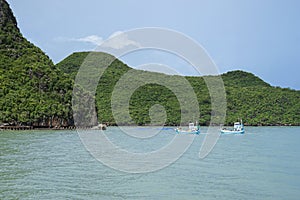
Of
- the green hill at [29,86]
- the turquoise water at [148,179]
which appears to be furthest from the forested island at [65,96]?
the turquoise water at [148,179]

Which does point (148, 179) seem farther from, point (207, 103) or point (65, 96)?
point (207, 103)

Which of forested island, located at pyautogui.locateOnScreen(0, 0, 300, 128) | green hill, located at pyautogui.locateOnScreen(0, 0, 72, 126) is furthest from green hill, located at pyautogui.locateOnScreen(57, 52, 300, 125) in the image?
green hill, located at pyautogui.locateOnScreen(0, 0, 72, 126)

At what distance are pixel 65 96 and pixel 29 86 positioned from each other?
413cm

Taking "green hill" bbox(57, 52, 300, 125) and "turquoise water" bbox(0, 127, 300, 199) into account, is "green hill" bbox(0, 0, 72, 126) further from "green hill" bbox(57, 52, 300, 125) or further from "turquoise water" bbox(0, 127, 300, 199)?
"turquoise water" bbox(0, 127, 300, 199)

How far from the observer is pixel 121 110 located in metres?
58.6

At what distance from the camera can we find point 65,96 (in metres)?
47.7

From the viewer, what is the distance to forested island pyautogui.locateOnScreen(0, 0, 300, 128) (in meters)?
43.8

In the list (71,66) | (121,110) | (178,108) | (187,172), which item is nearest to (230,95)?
(178,108)

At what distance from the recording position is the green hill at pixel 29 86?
42.7 meters

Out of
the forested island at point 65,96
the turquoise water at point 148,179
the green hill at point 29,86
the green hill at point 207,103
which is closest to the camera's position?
the turquoise water at point 148,179

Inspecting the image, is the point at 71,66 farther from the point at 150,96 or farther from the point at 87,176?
the point at 87,176

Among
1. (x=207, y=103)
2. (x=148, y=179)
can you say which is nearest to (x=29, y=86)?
(x=207, y=103)

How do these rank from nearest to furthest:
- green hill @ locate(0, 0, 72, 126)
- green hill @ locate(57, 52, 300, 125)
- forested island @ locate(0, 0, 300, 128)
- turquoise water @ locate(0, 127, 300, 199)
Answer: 1. turquoise water @ locate(0, 127, 300, 199)
2. green hill @ locate(0, 0, 72, 126)
3. forested island @ locate(0, 0, 300, 128)
4. green hill @ locate(57, 52, 300, 125)

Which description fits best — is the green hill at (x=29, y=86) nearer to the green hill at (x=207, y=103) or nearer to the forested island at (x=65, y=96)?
the forested island at (x=65, y=96)
